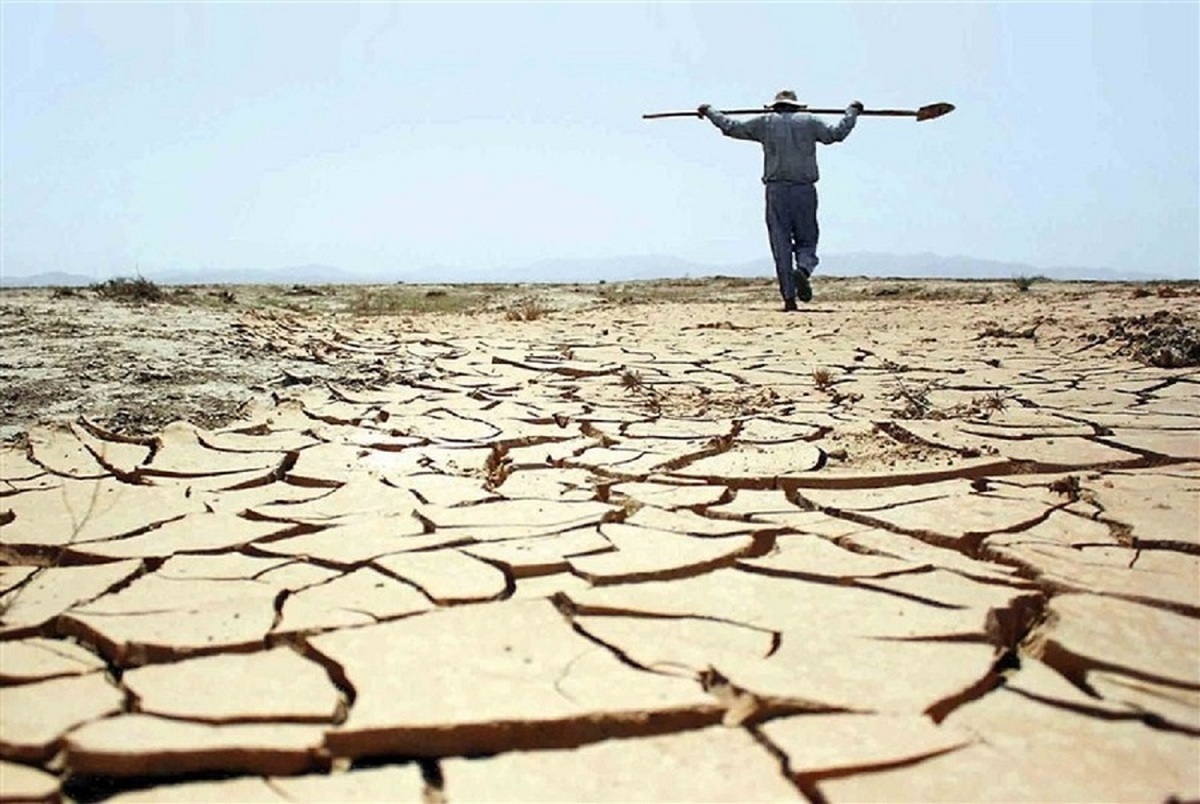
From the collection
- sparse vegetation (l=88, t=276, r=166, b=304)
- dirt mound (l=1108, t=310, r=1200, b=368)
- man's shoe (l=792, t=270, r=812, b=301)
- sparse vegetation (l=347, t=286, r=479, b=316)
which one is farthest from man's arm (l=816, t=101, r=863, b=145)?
sparse vegetation (l=88, t=276, r=166, b=304)

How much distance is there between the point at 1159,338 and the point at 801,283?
340cm

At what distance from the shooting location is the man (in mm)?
7691

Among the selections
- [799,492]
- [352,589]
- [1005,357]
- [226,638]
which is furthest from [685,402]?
[226,638]

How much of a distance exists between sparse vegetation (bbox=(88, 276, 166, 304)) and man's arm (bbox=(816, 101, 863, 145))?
16.9ft

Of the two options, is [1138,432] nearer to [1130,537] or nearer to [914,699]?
[1130,537]

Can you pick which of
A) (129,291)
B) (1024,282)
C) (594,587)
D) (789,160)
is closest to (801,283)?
(789,160)

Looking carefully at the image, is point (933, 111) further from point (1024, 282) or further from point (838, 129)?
point (1024, 282)

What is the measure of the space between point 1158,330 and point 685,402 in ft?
9.52

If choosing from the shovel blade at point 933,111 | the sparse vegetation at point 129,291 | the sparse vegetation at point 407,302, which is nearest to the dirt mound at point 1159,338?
the shovel blade at point 933,111

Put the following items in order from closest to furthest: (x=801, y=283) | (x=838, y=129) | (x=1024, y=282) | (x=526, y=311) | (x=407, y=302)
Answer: (x=838, y=129), (x=801, y=283), (x=526, y=311), (x=407, y=302), (x=1024, y=282)

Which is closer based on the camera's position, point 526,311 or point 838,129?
point 838,129

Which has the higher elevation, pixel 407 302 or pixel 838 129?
pixel 838 129

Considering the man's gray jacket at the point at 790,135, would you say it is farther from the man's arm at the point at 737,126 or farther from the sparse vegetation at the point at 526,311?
the sparse vegetation at the point at 526,311

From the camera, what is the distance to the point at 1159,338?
5.28 m
